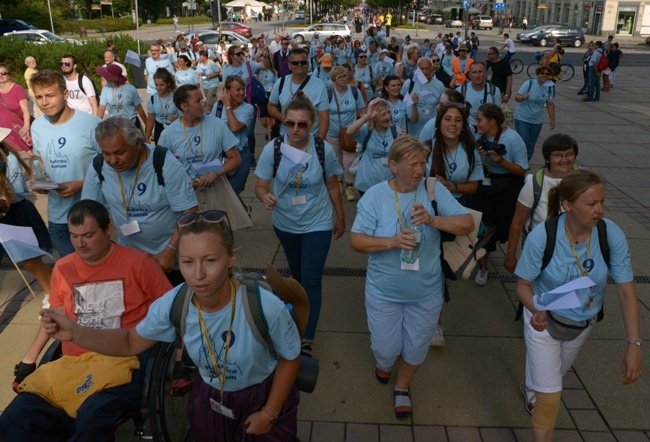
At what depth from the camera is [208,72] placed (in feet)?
49.0

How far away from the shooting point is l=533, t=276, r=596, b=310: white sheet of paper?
2.62 meters

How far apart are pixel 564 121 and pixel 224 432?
13761 mm

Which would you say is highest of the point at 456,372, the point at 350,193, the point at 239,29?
the point at 239,29

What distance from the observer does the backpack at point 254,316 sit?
234 cm

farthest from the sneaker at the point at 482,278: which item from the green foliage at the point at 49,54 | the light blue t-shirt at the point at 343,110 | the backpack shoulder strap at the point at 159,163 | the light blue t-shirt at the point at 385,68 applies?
the green foliage at the point at 49,54

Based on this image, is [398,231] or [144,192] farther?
[144,192]

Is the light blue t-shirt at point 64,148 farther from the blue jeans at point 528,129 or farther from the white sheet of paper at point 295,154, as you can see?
the blue jeans at point 528,129

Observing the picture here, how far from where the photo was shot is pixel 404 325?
143 inches

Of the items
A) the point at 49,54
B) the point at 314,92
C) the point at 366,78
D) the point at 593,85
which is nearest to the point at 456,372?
the point at 314,92

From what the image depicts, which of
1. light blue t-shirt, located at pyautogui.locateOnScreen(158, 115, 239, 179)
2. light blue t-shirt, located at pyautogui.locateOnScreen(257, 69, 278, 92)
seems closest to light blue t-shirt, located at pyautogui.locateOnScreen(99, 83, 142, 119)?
light blue t-shirt, located at pyautogui.locateOnScreen(158, 115, 239, 179)

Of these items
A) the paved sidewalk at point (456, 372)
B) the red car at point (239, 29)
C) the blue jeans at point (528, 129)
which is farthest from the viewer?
the red car at point (239, 29)

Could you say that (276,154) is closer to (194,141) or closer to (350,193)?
(194,141)

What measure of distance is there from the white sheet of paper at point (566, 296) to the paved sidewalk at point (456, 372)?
1.17 m

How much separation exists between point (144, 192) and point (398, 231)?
5.52 feet
